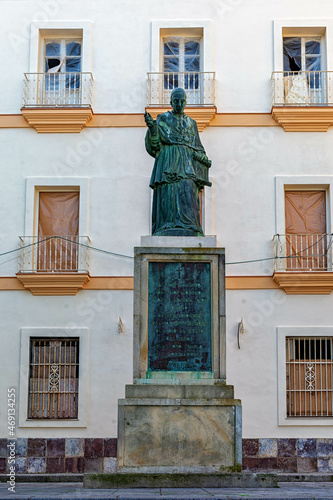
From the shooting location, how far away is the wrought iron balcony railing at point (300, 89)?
788 inches

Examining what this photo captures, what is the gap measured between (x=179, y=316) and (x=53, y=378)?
8.42m

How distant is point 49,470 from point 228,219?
6.74 metres

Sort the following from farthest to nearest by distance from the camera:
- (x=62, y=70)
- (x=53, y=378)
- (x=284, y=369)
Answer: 1. (x=62, y=70)
2. (x=53, y=378)
3. (x=284, y=369)

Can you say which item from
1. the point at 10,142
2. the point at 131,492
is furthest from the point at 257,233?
the point at 131,492

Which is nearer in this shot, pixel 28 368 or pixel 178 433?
pixel 178 433

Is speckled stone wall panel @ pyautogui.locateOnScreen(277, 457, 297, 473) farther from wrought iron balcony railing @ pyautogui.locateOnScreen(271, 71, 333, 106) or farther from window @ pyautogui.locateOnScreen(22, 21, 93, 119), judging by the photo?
window @ pyautogui.locateOnScreen(22, 21, 93, 119)

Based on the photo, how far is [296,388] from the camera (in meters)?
19.1

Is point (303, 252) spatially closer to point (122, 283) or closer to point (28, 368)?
point (122, 283)

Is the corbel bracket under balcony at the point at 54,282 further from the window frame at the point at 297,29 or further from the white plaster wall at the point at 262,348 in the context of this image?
the window frame at the point at 297,29

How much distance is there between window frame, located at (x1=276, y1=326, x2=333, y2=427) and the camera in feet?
61.4

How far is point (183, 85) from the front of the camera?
20.5 m

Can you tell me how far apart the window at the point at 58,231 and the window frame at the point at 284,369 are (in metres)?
4.87

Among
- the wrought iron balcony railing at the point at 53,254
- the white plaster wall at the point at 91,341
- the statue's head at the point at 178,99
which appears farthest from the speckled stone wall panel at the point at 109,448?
the statue's head at the point at 178,99

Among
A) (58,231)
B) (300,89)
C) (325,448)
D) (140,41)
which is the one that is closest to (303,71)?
(300,89)
